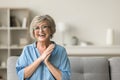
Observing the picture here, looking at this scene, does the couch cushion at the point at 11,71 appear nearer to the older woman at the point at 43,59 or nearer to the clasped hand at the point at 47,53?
the older woman at the point at 43,59

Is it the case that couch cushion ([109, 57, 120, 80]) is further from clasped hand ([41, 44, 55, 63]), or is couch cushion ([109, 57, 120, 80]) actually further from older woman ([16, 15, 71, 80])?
clasped hand ([41, 44, 55, 63])

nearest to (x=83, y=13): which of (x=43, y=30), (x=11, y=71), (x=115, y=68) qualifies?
(x=115, y=68)

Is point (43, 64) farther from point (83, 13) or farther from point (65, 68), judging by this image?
point (83, 13)

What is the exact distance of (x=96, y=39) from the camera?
5613 mm

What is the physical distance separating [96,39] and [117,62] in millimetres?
2902

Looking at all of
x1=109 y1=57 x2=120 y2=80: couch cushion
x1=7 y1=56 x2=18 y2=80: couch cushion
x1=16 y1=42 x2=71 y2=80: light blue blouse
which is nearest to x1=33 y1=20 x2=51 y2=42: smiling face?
x1=16 y1=42 x2=71 y2=80: light blue blouse

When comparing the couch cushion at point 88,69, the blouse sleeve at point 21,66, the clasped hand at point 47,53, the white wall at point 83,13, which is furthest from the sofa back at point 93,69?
the white wall at point 83,13

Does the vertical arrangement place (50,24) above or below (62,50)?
above

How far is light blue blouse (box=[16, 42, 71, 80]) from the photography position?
2.09 meters

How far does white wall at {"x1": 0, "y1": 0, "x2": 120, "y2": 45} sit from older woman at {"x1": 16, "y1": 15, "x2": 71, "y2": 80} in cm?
340

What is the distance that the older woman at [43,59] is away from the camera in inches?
81.7

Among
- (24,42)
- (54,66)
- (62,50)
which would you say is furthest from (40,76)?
(24,42)

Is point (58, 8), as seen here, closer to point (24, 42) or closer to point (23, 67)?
point (24, 42)

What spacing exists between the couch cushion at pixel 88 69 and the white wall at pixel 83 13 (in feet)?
9.56
